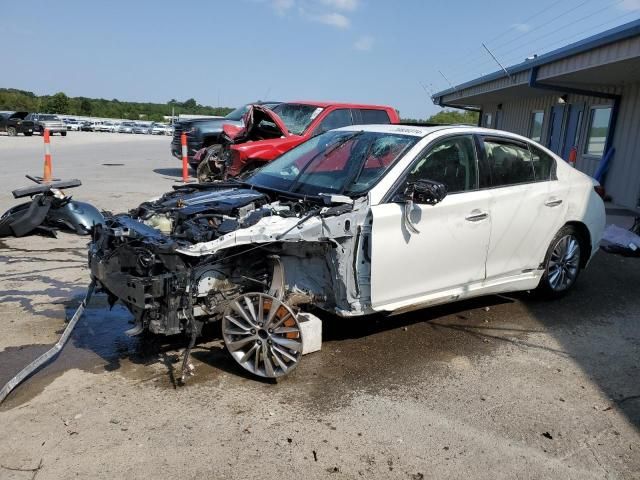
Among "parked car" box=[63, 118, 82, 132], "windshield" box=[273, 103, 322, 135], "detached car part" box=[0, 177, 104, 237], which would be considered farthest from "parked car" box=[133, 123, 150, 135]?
"detached car part" box=[0, 177, 104, 237]

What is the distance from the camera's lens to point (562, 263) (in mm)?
5738

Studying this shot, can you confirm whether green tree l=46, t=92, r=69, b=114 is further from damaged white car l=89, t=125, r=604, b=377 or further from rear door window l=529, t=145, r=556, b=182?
rear door window l=529, t=145, r=556, b=182

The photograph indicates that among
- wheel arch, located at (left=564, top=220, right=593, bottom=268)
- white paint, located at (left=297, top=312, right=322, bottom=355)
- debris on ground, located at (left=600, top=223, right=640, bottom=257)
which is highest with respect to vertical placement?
wheel arch, located at (left=564, top=220, right=593, bottom=268)

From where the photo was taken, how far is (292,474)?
2.94 m

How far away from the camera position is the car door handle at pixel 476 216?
4.64 meters

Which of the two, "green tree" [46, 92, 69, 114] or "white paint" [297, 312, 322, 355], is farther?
"green tree" [46, 92, 69, 114]

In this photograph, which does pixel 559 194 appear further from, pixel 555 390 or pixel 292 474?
pixel 292 474

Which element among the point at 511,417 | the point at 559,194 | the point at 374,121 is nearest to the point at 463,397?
the point at 511,417

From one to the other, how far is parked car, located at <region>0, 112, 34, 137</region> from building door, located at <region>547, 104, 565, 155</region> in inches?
1247

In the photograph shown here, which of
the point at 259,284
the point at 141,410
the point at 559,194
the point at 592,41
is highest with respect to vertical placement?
the point at 592,41

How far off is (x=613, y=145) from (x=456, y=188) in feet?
33.3

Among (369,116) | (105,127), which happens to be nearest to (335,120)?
(369,116)

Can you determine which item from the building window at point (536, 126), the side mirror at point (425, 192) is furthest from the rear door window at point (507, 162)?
the building window at point (536, 126)

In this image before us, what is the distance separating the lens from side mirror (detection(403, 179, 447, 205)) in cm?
410
